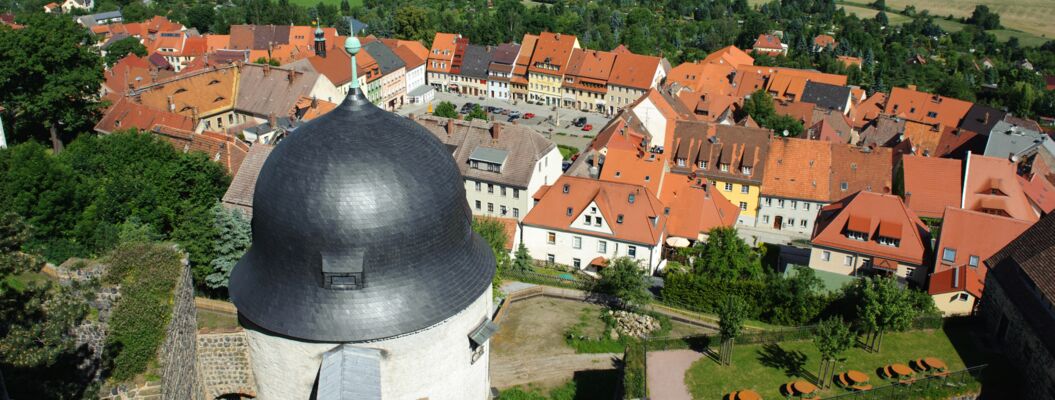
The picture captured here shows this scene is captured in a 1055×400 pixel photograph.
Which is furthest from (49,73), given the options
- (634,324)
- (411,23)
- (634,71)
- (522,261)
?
(411,23)

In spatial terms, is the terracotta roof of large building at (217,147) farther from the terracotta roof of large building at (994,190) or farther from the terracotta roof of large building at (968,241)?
the terracotta roof of large building at (994,190)

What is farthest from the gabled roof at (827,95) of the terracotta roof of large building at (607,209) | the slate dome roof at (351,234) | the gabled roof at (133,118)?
the slate dome roof at (351,234)

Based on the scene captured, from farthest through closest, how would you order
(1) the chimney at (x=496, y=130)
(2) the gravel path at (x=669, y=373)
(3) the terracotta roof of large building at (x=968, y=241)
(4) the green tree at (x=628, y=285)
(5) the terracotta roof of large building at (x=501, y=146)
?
1. (1) the chimney at (x=496, y=130)
2. (5) the terracotta roof of large building at (x=501, y=146)
3. (3) the terracotta roof of large building at (x=968, y=241)
4. (4) the green tree at (x=628, y=285)
5. (2) the gravel path at (x=669, y=373)

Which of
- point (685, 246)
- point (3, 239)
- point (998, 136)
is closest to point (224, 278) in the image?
point (3, 239)

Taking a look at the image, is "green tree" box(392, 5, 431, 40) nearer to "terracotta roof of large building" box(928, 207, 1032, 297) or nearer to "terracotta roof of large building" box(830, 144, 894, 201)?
"terracotta roof of large building" box(830, 144, 894, 201)

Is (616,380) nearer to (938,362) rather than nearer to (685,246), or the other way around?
(938,362)

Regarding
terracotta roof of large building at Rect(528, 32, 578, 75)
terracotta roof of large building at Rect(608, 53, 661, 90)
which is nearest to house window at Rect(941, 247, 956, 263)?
terracotta roof of large building at Rect(608, 53, 661, 90)
